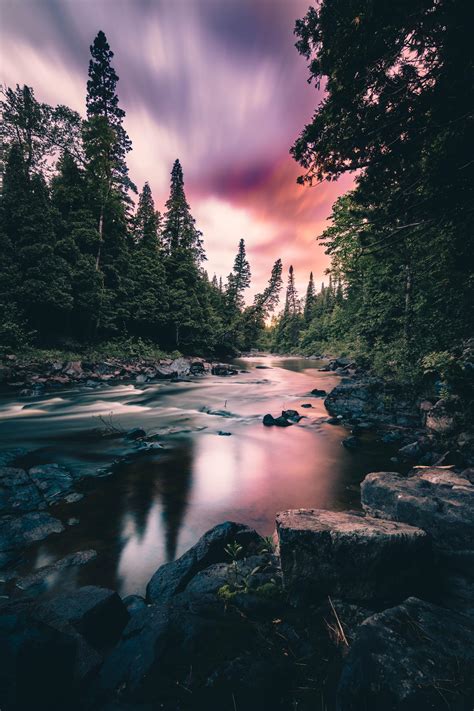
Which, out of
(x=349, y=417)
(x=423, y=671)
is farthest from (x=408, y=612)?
(x=349, y=417)

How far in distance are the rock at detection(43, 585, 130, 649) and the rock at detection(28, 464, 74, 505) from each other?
10.8 feet

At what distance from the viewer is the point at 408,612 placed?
2152 millimetres

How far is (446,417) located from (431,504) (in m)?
4.97

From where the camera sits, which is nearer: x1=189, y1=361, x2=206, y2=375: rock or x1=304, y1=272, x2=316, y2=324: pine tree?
x1=189, y1=361, x2=206, y2=375: rock

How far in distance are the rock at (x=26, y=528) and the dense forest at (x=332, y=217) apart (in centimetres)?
803

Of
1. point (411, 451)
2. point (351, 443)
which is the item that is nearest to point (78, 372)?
point (351, 443)

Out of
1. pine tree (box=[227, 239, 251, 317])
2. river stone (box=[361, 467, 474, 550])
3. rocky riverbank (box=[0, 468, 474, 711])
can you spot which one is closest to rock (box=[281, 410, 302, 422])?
river stone (box=[361, 467, 474, 550])

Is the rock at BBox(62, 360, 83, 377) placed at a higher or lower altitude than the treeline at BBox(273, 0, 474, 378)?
lower

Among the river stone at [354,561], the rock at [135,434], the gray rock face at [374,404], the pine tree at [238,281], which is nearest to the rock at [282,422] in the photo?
the gray rock face at [374,404]

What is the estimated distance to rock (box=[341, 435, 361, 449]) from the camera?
916 cm

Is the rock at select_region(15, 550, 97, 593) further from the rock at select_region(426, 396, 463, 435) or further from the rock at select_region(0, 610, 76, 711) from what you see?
the rock at select_region(426, 396, 463, 435)

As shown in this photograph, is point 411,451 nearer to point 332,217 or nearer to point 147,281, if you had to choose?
point 332,217

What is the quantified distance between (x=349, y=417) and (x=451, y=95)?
10.3 meters

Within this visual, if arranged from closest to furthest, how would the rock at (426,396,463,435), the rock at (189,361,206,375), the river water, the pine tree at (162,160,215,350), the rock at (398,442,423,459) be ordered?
the river water, the rock at (426,396,463,435), the rock at (398,442,423,459), the rock at (189,361,206,375), the pine tree at (162,160,215,350)
